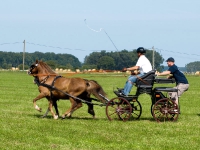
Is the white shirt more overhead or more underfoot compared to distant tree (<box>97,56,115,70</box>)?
more underfoot

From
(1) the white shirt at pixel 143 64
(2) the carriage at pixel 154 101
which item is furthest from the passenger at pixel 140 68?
(2) the carriage at pixel 154 101

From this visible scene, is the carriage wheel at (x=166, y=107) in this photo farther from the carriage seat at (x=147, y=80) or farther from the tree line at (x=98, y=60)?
the tree line at (x=98, y=60)

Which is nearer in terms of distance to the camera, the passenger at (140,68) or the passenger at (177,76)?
the passenger at (140,68)

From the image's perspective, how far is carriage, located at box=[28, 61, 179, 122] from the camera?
1542cm

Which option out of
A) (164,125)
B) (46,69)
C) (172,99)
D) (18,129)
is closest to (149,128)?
(164,125)

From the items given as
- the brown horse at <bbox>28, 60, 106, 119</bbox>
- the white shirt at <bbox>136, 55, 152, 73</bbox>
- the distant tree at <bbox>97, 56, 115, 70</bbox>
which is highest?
the distant tree at <bbox>97, 56, 115, 70</bbox>

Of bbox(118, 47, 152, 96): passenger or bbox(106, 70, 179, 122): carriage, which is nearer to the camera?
bbox(106, 70, 179, 122): carriage

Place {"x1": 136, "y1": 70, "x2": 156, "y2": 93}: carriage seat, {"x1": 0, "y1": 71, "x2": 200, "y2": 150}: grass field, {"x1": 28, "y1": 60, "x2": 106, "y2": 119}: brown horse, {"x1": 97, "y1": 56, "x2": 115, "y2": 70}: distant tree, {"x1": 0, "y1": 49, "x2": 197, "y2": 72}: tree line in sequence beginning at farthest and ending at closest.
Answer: {"x1": 97, "y1": 56, "x2": 115, "y2": 70}: distant tree, {"x1": 0, "y1": 49, "x2": 197, "y2": 72}: tree line, {"x1": 28, "y1": 60, "x2": 106, "y2": 119}: brown horse, {"x1": 136, "y1": 70, "x2": 156, "y2": 93}: carriage seat, {"x1": 0, "y1": 71, "x2": 200, "y2": 150}: grass field

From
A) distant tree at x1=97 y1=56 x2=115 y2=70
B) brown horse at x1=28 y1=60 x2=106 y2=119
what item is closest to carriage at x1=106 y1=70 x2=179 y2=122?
brown horse at x1=28 y1=60 x2=106 y2=119

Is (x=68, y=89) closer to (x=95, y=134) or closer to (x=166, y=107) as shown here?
(x=166, y=107)

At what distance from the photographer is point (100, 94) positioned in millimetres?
16172

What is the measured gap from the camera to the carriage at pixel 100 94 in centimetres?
1542

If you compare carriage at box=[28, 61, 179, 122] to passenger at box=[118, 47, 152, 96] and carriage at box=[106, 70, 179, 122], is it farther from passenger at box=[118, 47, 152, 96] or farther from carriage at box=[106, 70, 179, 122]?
passenger at box=[118, 47, 152, 96]

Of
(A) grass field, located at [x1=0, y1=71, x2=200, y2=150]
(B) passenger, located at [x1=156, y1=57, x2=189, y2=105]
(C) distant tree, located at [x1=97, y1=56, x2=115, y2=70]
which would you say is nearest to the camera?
(A) grass field, located at [x1=0, y1=71, x2=200, y2=150]
